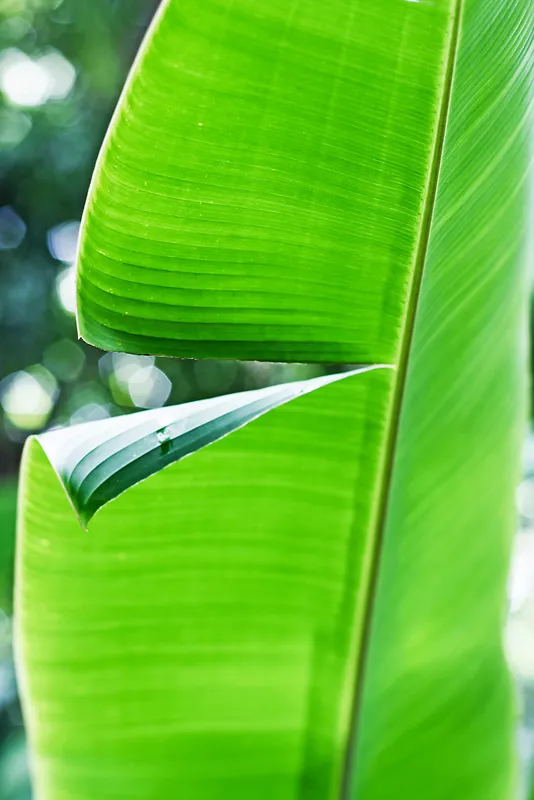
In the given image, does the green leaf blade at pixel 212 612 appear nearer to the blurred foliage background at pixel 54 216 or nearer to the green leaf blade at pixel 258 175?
the green leaf blade at pixel 258 175

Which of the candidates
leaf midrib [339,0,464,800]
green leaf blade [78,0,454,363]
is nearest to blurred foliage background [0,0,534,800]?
leaf midrib [339,0,464,800]

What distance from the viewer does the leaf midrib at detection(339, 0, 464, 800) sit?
25 centimetres

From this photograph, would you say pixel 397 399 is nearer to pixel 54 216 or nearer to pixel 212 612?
pixel 212 612

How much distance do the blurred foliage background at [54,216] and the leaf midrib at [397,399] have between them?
1172mm

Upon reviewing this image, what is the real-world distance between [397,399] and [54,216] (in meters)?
1.60

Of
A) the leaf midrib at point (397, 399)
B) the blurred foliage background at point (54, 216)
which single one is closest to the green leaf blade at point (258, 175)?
the leaf midrib at point (397, 399)

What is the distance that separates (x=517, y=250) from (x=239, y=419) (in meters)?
0.20

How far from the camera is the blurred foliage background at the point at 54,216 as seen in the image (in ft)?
5.22

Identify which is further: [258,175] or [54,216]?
[54,216]

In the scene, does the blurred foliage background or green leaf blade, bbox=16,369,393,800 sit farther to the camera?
the blurred foliage background

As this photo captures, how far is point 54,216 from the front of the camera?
1.72 m

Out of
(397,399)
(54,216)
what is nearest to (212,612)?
(397,399)

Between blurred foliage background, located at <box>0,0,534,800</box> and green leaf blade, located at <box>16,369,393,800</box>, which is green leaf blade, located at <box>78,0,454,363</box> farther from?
blurred foliage background, located at <box>0,0,534,800</box>

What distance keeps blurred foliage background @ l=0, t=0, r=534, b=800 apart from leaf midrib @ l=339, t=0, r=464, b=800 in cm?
117
